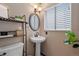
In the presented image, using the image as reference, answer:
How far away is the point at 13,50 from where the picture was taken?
110cm

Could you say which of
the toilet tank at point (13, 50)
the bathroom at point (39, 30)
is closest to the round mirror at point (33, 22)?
the bathroom at point (39, 30)

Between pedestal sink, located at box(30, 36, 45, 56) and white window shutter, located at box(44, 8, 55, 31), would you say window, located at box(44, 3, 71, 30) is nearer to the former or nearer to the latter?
white window shutter, located at box(44, 8, 55, 31)

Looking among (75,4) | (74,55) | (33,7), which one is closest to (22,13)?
(33,7)

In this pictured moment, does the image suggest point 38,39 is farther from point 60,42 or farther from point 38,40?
point 60,42

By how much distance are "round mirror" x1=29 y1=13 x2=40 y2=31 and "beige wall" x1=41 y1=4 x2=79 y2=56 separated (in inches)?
2.2

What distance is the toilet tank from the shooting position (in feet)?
3.45

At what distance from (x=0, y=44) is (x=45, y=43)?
0.46 meters

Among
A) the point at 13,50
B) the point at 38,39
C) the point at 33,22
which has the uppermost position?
the point at 33,22

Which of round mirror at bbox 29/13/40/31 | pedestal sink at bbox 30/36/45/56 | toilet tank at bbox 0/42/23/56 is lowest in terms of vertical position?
toilet tank at bbox 0/42/23/56

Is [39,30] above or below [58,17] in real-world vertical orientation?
below

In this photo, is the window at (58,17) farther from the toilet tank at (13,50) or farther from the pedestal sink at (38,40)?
the toilet tank at (13,50)

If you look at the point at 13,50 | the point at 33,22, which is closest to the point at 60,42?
the point at 33,22

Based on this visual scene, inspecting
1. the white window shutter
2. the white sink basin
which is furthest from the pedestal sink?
the white window shutter

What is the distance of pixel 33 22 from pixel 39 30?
121 mm
